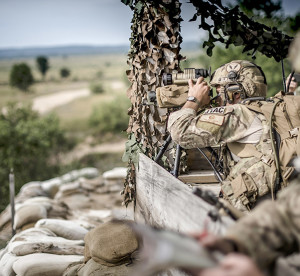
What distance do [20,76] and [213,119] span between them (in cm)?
7516

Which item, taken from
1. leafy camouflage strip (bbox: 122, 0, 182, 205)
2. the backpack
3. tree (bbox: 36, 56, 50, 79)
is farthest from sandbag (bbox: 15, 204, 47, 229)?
tree (bbox: 36, 56, 50, 79)

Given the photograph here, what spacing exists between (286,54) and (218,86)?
1.30 metres

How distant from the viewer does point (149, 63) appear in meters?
3.96

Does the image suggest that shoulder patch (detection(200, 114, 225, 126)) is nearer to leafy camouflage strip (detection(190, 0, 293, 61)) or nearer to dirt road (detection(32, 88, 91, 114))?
leafy camouflage strip (detection(190, 0, 293, 61))

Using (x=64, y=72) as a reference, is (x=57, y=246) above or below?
above

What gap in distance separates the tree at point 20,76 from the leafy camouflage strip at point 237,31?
72.2 m

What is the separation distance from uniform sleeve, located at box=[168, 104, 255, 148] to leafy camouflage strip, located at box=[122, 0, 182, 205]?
3.00 ft

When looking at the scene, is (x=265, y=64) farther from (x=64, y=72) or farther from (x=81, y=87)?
(x=81, y=87)

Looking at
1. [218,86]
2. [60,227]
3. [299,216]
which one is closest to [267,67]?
[60,227]

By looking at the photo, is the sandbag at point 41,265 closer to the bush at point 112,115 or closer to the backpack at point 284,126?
the backpack at point 284,126

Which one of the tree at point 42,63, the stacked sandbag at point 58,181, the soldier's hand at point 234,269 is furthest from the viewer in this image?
the tree at point 42,63

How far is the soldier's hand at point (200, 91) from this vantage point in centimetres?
297

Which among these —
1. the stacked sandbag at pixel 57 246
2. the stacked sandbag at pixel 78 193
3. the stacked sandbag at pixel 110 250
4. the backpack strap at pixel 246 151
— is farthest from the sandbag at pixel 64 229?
the stacked sandbag at pixel 78 193

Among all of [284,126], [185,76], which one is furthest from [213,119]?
[185,76]
